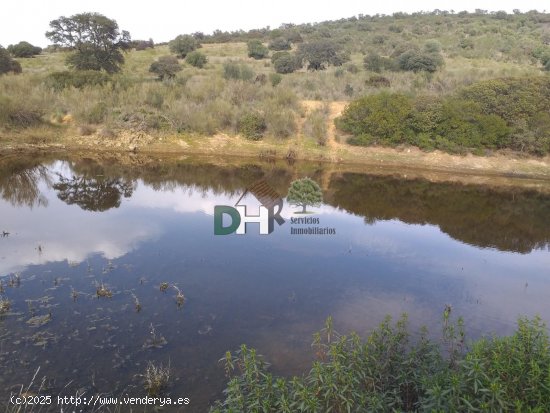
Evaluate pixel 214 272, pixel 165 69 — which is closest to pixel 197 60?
pixel 165 69

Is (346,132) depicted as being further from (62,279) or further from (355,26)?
(355,26)

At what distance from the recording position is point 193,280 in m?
11.9

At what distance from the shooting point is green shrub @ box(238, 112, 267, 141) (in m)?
30.0

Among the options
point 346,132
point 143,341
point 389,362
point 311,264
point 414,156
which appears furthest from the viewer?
point 346,132

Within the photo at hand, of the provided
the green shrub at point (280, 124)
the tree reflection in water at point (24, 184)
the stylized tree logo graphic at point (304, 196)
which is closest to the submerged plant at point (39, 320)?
the tree reflection in water at point (24, 184)

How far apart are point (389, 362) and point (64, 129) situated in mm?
29007

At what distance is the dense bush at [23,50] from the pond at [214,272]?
3709cm

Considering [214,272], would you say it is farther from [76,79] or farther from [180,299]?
[76,79]

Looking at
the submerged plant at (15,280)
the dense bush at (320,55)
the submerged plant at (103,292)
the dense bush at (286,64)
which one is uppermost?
the dense bush at (320,55)

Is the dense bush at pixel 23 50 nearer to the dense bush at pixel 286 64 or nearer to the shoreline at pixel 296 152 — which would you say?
the dense bush at pixel 286 64

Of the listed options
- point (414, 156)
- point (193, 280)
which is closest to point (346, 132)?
point (414, 156)

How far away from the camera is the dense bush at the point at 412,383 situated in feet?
16.3

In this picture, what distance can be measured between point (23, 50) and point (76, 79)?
2463cm

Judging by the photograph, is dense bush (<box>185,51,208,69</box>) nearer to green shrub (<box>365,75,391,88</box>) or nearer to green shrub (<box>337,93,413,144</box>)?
green shrub (<box>365,75,391,88</box>)
